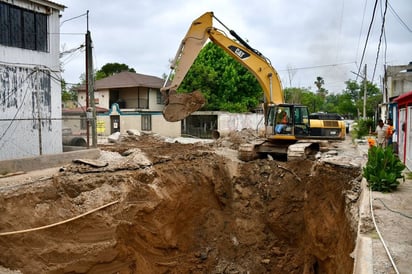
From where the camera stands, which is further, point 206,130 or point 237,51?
point 206,130

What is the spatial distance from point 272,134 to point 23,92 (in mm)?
9127

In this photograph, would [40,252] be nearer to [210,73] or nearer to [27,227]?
[27,227]

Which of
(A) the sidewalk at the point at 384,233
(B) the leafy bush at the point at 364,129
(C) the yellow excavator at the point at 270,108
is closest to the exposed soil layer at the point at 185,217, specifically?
(A) the sidewalk at the point at 384,233

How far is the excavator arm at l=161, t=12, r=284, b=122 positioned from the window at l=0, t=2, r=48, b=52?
562 cm

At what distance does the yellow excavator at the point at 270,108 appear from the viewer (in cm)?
1216

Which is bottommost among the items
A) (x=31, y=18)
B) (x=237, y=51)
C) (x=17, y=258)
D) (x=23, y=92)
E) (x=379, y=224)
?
(x=17, y=258)

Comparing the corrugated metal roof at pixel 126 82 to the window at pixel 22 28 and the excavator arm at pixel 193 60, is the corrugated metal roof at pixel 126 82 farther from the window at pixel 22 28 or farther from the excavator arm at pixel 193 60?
the excavator arm at pixel 193 60

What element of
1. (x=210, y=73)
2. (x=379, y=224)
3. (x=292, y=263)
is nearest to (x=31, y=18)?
(x=292, y=263)

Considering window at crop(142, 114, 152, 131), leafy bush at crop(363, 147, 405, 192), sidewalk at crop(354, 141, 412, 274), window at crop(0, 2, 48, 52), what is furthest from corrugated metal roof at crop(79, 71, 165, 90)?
sidewalk at crop(354, 141, 412, 274)

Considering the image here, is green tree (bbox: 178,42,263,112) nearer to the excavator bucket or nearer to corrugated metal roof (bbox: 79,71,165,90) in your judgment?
corrugated metal roof (bbox: 79,71,165,90)

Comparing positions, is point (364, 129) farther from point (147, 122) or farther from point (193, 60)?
point (193, 60)

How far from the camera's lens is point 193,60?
11.7m

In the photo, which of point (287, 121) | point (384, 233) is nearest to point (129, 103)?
point (287, 121)

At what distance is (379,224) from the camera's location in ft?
20.3
